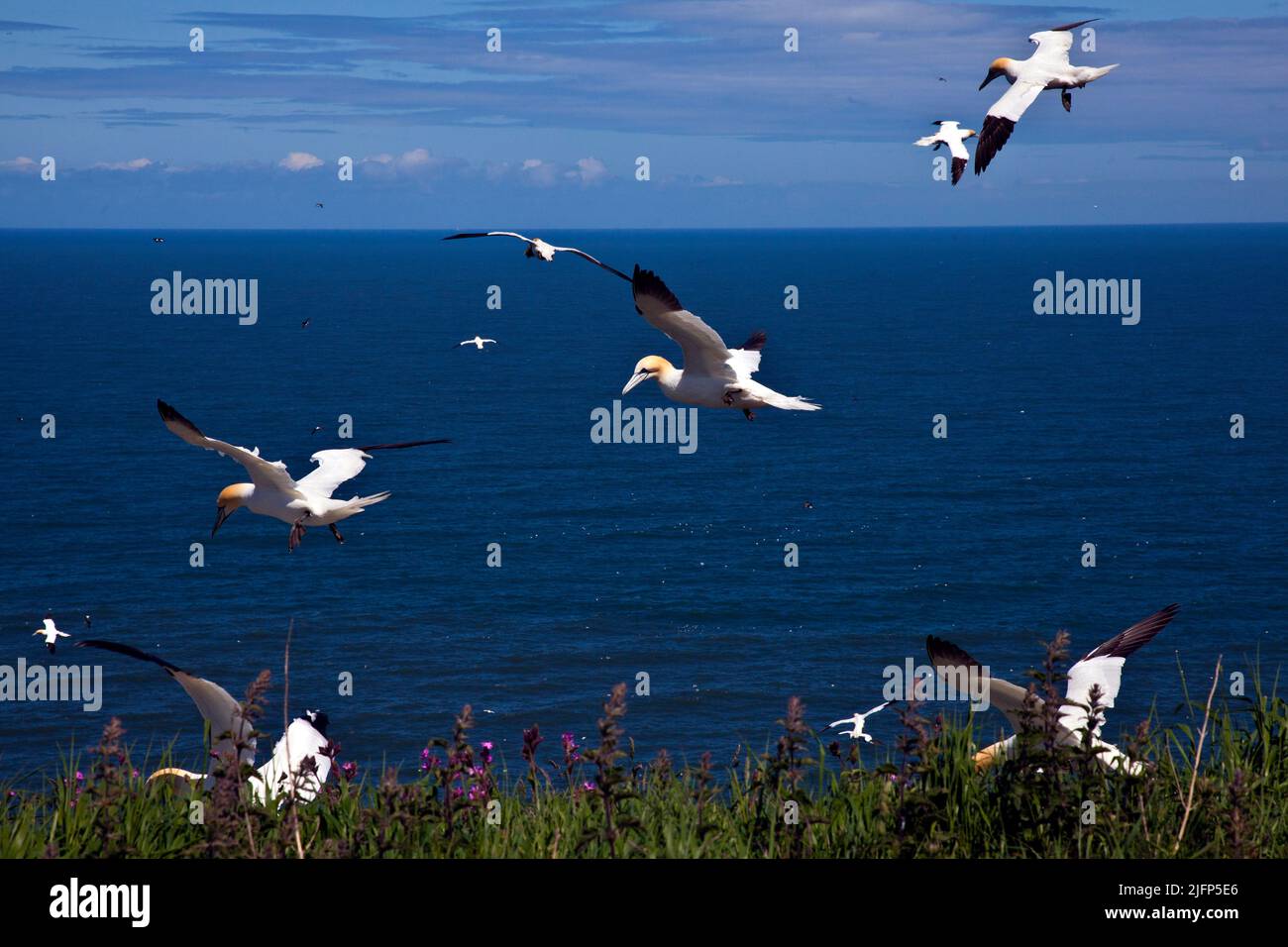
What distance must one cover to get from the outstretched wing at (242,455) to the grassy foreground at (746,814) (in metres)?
2.89

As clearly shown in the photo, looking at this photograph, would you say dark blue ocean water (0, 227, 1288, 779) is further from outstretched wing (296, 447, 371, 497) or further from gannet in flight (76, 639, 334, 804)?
gannet in flight (76, 639, 334, 804)

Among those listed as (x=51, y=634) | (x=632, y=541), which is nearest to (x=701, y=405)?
(x=51, y=634)

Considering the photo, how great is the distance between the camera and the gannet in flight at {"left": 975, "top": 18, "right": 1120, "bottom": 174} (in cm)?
1295

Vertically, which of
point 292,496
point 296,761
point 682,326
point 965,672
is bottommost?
point 296,761

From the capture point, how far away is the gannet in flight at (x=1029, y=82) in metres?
12.9

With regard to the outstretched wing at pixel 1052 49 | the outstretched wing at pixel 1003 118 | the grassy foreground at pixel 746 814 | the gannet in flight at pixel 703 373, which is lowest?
the grassy foreground at pixel 746 814

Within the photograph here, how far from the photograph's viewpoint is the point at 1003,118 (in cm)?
1320

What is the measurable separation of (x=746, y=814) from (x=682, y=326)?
5521 millimetres

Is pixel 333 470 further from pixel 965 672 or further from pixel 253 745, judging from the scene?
pixel 965 672

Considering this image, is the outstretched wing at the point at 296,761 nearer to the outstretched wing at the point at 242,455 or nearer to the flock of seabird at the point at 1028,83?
the outstretched wing at the point at 242,455

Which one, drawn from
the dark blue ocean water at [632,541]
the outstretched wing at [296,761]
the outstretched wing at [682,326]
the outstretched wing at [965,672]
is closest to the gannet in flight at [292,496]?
the outstretched wing at [296,761]

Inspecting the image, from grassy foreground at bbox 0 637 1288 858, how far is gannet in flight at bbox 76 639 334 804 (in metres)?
0.28

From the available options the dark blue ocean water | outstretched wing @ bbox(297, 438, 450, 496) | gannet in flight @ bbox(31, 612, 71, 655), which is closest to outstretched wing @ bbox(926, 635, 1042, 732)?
outstretched wing @ bbox(297, 438, 450, 496)

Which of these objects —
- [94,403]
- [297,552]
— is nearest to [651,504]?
[297,552]
